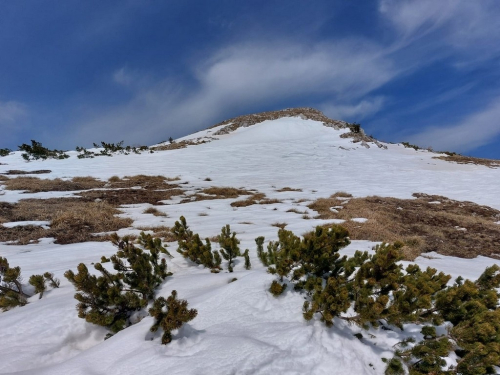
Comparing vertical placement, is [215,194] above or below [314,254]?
above

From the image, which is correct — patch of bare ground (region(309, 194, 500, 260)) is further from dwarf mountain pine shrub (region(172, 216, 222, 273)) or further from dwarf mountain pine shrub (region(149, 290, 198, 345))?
dwarf mountain pine shrub (region(149, 290, 198, 345))

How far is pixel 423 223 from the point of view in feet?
30.5

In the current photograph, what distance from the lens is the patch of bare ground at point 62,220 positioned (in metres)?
6.80

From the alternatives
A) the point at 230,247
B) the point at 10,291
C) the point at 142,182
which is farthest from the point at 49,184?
the point at 230,247

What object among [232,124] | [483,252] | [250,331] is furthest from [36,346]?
[232,124]

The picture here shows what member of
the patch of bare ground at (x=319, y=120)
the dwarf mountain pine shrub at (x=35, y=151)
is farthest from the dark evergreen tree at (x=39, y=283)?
the patch of bare ground at (x=319, y=120)

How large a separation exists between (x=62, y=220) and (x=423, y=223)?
1220 centimetres

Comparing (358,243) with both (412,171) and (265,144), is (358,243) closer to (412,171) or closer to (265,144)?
(412,171)

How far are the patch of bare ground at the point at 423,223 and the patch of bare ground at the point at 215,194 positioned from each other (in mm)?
4367

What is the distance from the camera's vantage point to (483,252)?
6957 millimetres

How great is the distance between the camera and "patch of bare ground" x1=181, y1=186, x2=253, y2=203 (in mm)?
12817

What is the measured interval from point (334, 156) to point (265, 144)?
862cm

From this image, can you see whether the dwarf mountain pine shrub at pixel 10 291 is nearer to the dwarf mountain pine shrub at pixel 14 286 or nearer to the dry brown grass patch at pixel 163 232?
the dwarf mountain pine shrub at pixel 14 286

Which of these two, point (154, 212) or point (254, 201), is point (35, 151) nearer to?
point (154, 212)
